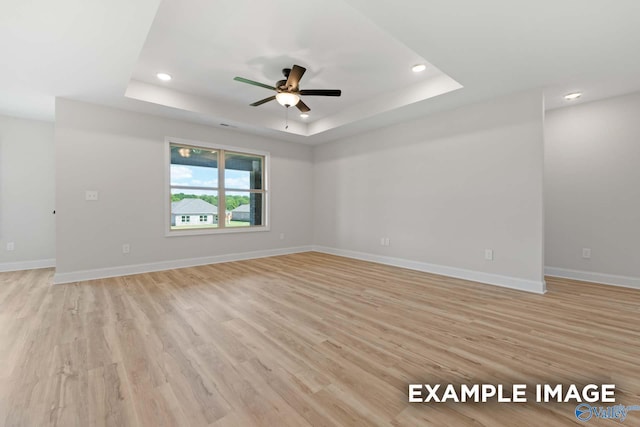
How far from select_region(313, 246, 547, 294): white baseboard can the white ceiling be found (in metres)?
2.39

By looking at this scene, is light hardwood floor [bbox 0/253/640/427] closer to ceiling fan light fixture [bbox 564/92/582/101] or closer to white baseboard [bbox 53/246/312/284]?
white baseboard [bbox 53/246/312/284]

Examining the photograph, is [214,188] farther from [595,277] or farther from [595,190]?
[595,277]

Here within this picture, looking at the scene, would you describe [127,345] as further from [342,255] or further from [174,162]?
[342,255]

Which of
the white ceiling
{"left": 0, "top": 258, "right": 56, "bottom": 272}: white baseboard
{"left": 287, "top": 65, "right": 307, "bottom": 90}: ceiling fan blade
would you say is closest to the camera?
the white ceiling

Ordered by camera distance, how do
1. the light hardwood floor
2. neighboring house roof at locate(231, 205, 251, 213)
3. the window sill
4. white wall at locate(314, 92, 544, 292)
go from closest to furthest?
1. the light hardwood floor
2. white wall at locate(314, 92, 544, 292)
3. the window sill
4. neighboring house roof at locate(231, 205, 251, 213)

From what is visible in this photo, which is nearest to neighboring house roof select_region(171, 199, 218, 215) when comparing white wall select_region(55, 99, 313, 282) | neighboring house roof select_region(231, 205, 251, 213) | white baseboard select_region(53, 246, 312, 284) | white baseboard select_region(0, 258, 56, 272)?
white wall select_region(55, 99, 313, 282)

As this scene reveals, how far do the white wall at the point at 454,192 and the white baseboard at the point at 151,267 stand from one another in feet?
6.19

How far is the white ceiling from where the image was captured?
2049mm

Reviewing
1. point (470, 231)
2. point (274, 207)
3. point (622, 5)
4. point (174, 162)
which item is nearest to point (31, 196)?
point (174, 162)

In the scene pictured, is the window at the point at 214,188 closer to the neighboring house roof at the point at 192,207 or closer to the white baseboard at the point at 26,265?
the neighboring house roof at the point at 192,207

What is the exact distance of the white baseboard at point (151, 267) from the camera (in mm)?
3689

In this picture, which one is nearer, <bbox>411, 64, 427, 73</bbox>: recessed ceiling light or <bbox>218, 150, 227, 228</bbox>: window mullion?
<bbox>411, 64, 427, 73</bbox>: recessed ceiling light

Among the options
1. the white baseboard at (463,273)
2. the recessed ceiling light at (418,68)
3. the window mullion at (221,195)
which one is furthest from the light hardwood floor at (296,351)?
the recessed ceiling light at (418,68)

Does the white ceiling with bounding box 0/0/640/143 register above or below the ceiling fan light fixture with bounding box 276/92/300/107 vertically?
above
